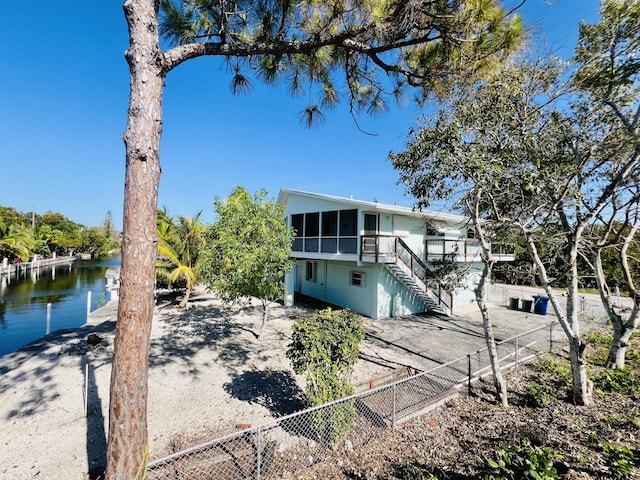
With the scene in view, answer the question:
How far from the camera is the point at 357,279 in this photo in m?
13.9

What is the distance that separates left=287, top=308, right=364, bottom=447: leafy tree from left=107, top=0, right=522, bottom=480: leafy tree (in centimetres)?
232

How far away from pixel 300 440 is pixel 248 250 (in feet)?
17.8

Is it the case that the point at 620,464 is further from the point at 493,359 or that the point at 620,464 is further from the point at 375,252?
the point at 375,252

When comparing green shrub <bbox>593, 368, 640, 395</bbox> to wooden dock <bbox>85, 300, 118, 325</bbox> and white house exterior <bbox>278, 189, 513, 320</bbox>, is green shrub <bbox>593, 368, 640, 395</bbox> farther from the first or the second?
wooden dock <bbox>85, 300, 118, 325</bbox>

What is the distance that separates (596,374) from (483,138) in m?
6.79

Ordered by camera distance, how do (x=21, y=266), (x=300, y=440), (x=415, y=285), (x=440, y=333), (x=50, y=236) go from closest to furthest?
(x=300, y=440) → (x=440, y=333) → (x=415, y=285) → (x=21, y=266) → (x=50, y=236)

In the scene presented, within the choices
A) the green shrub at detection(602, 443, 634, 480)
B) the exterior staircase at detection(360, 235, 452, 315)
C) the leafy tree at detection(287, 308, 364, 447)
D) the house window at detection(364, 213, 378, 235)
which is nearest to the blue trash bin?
the exterior staircase at detection(360, 235, 452, 315)

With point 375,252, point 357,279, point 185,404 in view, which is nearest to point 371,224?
point 375,252

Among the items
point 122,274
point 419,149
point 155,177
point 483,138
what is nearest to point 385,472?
point 122,274

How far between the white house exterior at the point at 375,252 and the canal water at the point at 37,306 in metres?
11.2

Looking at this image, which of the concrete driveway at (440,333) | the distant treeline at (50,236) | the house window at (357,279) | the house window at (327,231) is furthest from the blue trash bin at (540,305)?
the distant treeline at (50,236)

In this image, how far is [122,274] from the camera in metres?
2.83

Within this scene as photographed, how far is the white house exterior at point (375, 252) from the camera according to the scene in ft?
39.7

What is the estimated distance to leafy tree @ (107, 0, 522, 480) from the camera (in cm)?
283
